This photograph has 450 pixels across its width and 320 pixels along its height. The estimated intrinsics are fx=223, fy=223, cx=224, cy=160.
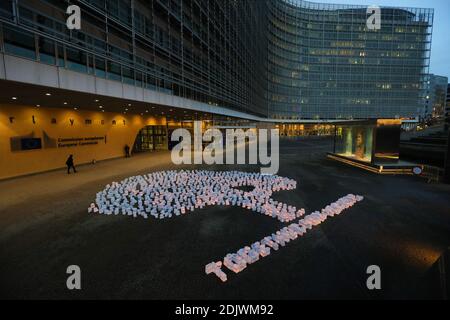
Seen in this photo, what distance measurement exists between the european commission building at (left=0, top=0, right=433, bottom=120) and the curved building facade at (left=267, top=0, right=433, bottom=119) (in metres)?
0.36

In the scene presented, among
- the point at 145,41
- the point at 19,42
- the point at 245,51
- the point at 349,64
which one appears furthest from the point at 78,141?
the point at 349,64

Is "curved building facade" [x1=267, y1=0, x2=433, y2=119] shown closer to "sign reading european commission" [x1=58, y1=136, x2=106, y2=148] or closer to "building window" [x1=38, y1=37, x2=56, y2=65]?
"sign reading european commission" [x1=58, y1=136, x2=106, y2=148]

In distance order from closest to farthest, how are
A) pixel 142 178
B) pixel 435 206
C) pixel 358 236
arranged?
1. pixel 358 236
2. pixel 435 206
3. pixel 142 178

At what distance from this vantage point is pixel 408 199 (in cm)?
1073

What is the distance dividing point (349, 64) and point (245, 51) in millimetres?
57960

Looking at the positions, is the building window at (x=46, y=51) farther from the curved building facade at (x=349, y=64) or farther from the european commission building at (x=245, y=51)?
the curved building facade at (x=349, y=64)

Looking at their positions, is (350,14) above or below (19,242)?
above

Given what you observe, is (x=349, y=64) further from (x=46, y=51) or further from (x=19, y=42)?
(x=19, y=42)

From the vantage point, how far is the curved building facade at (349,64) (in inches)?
3332

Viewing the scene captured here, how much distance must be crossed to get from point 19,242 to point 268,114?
261 feet

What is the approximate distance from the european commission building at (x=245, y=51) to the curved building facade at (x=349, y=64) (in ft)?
1.18

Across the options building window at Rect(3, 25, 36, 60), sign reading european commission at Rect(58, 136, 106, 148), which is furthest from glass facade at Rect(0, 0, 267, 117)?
sign reading european commission at Rect(58, 136, 106, 148)
